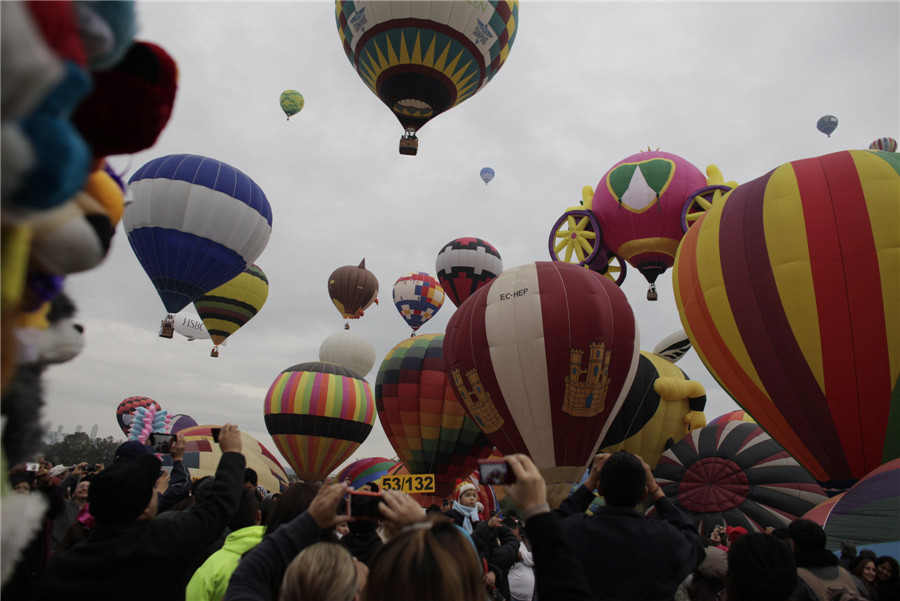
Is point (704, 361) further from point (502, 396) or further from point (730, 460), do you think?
point (502, 396)

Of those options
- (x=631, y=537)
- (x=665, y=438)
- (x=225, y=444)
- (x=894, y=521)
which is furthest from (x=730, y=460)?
(x=225, y=444)

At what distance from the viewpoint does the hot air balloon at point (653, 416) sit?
36.4ft

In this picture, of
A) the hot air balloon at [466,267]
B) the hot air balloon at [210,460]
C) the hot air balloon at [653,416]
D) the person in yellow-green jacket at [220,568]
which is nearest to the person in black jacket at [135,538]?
the person in yellow-green jacket at [220,568]

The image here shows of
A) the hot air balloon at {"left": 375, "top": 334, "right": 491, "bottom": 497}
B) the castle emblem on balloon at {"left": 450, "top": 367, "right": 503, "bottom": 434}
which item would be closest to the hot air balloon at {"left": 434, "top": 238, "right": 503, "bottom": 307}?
the hot air balloon at {"left": 375, "top": 334, "right": 491, "bottom": 497}

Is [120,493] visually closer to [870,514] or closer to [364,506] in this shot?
[364,506]

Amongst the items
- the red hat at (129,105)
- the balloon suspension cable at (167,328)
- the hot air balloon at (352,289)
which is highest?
the hot air balloon at (352,289)

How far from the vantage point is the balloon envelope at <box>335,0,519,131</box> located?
11.6m

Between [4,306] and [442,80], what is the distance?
1266cm

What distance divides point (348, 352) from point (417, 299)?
8.41 meters

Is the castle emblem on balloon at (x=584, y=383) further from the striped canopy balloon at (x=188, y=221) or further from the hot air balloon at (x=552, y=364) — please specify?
the striped canopy balloon at (x=188, y=221)

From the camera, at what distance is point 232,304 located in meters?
19.3

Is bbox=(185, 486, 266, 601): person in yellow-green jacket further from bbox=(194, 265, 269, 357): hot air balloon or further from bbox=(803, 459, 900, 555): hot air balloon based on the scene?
bbox=(194, 265, 269, 357): hot air balloon

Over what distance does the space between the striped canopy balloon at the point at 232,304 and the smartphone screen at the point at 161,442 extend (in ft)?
56.8

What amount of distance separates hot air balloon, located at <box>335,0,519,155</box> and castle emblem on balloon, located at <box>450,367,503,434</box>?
18.9 feet
